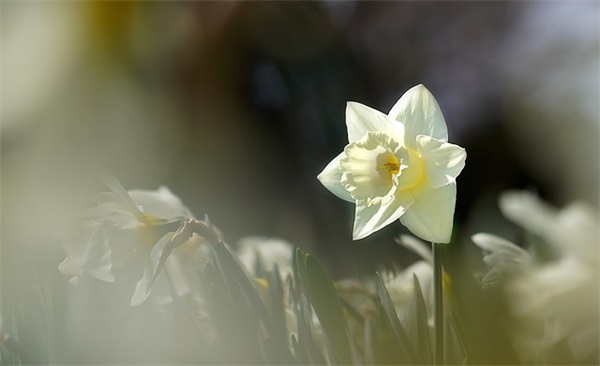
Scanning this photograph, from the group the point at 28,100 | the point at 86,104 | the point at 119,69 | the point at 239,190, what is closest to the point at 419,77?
the point at 239,190

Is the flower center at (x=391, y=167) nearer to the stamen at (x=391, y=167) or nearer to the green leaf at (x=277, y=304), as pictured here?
the stamen at (x=391, y=167)

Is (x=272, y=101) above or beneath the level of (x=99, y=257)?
above

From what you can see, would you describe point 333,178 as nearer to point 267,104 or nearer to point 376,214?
point 376,214

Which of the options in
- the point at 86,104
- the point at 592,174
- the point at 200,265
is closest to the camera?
the point at 200,265

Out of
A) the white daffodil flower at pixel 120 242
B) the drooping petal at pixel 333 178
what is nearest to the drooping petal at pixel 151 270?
the white daffodil flower at pixel 120 242

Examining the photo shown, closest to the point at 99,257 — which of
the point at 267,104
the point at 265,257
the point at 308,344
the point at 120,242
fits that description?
the point at 120,242

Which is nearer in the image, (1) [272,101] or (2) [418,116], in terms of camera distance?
(2) [418,116]

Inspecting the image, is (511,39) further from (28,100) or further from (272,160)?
(28,100)
